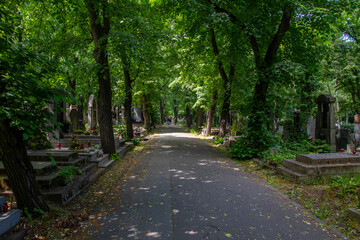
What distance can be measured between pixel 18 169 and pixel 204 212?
3.25 meters

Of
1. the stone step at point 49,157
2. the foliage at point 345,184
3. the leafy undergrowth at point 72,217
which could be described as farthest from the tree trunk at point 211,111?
the leafy undergrowth at point 72,217

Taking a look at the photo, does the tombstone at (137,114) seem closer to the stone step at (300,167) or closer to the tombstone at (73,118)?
the tombstone at (73,118)

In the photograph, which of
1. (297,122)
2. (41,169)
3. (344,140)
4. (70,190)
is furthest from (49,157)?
(344,140)

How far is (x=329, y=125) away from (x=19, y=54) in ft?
37.2

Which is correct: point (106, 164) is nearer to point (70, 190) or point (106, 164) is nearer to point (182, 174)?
point (182, 174)

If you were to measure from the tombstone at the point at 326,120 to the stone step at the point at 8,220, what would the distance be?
1109cm

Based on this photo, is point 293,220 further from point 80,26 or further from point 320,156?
point 80,26

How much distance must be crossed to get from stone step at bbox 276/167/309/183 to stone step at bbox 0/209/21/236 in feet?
19.8

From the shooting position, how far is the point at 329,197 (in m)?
4.85

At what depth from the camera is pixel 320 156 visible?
612cm

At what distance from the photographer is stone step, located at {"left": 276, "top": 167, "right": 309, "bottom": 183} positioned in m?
5.76

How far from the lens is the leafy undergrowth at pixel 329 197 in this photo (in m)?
3.77

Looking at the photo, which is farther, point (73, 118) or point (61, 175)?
point (73, 118)

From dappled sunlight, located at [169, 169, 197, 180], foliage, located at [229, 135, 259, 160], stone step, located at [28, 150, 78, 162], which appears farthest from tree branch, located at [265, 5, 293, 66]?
stone step, located at [28, 150, 78, 162]
